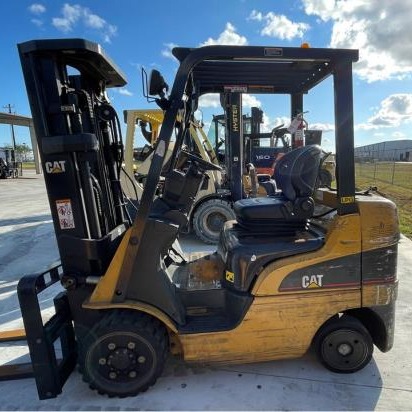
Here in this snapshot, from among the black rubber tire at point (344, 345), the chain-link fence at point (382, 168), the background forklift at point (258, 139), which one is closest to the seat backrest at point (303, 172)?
the black rubber tire at point (344, 345)

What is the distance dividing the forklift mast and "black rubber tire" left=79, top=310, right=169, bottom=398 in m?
0.47

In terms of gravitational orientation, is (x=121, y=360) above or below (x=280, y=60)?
below

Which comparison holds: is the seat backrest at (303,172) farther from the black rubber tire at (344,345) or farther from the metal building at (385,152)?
the metal building at (385,152)

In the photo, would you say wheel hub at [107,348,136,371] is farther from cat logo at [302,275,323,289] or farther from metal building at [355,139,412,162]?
metal building at [355,139,412,162]

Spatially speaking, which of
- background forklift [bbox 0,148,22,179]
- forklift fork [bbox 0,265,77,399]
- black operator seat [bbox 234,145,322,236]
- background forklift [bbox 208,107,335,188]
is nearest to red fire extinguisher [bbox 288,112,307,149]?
black operator seat [bbox 234,145,322,236]

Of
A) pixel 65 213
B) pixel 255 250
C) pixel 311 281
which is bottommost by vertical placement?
pixel 311 281

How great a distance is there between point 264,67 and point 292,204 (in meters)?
1.29

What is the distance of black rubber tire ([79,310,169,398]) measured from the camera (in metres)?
2.50

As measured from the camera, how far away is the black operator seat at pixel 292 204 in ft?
9.04

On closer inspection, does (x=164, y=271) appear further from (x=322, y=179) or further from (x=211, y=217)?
(x=211, y=217)

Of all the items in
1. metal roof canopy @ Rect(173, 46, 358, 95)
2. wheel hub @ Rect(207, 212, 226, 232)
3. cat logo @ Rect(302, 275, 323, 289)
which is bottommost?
wheel hub @ Rect(207, 212, 226, 232)

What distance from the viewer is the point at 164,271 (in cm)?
270

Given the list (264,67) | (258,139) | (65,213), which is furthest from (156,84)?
(258,139)

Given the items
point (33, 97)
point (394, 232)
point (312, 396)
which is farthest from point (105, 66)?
point (312, 396)
